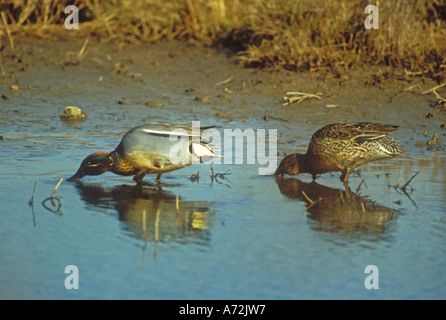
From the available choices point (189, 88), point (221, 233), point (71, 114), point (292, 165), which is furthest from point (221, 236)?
point (189, 88)

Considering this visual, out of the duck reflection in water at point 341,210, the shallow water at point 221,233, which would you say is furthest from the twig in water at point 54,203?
the duck reflection in water at point 341,210

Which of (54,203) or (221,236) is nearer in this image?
(221,236)

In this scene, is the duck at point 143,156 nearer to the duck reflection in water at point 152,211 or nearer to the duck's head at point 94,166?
the duck's head at point 94,166

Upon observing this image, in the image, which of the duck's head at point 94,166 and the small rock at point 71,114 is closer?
the duck's head at point 94,166

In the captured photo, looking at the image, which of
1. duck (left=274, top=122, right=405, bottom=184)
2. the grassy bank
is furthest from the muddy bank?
duck (left=274, top=122, right=405, bottom=184)

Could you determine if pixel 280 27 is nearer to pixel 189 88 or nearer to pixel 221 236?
pixel 189 88

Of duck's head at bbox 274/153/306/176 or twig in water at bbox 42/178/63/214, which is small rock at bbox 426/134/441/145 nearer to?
duck's head at bbox 274/153/306/176

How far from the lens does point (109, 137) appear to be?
6.94m

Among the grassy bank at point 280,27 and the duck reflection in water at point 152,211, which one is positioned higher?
the grassy bank at point 280,27

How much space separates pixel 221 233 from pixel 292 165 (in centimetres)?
177

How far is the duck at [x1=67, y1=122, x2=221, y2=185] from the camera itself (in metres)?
5.30

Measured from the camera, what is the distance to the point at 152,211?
459 cm

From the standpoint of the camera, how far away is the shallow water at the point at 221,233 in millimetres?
3330
